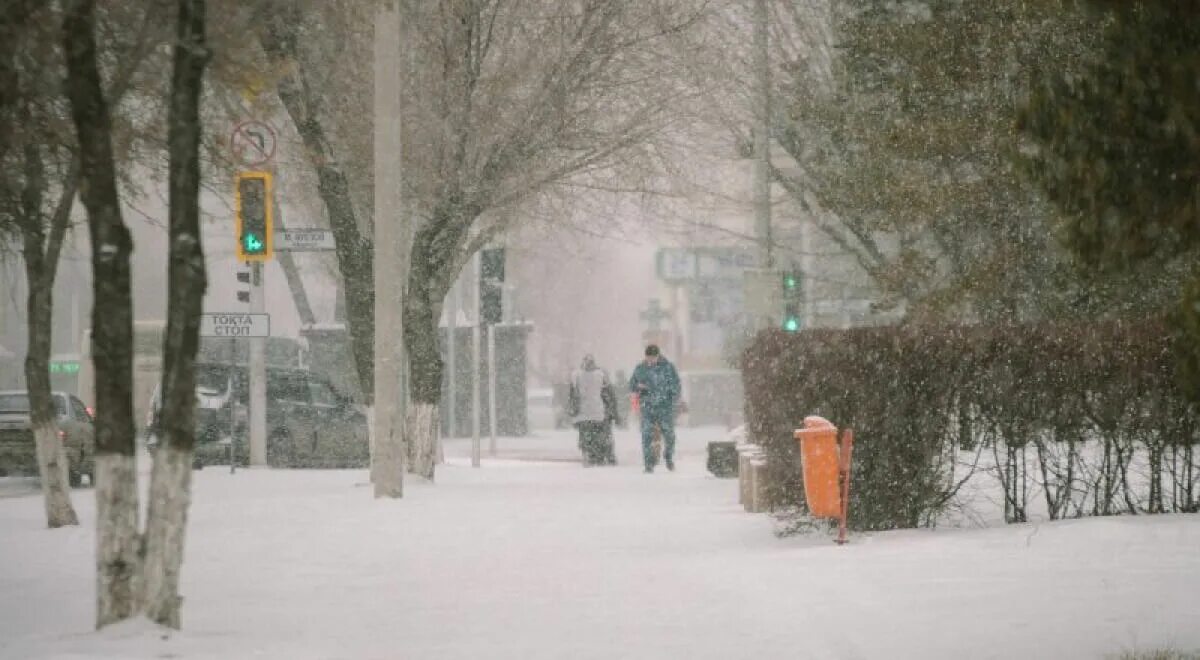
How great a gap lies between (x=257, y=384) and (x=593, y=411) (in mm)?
5200

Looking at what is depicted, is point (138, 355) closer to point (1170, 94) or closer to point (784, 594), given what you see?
point (784, 594)

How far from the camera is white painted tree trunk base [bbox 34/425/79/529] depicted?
17.3 metres

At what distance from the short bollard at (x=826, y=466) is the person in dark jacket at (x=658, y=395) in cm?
1385

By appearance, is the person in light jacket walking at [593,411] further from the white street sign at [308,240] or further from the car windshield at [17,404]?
the white street sign at [308,240]

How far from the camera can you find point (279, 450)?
30609 millimetres

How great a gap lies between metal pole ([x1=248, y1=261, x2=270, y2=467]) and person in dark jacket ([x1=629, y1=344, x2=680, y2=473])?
18.4ft

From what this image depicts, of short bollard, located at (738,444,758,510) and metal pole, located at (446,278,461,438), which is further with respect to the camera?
metal pole, located at (446,278,461,438)

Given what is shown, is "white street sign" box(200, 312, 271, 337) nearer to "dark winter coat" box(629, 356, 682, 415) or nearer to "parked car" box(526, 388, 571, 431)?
"dark winter coat" box(629, 356, 682, 415)

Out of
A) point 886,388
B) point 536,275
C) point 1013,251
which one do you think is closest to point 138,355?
point 1013,251

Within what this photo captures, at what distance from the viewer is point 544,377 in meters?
93.0

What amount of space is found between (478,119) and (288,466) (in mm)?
11042

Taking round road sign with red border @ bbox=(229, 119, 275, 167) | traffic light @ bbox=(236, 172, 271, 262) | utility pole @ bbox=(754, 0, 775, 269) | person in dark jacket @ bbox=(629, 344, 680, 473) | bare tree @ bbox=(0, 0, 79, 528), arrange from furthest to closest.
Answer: person in dark jacket @ bbox=(629, 344, 680, 473), utility pole @ bbox=(754, 0, 775, 269), traffic light @ bbox=(236, 172, 271, 262), round road sign with red border @ bbox=(229, 119, 275, 167), bare tree @ bbox=(0, 0, 79, 528)

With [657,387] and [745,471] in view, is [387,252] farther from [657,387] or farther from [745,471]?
[657,387]

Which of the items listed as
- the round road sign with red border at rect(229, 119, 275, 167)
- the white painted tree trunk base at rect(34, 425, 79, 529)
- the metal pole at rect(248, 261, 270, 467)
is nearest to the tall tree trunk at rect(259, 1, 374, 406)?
the round road sign with red border at rect(229, 119, 275, 167)
